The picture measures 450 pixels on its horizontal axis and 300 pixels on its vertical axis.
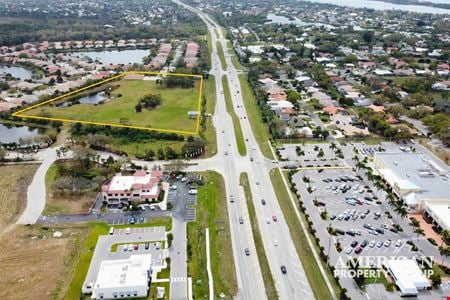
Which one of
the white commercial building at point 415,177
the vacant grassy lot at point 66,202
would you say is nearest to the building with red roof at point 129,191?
the vacant grassy lot at point 66,202

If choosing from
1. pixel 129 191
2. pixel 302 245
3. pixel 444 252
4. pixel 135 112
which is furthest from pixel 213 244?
pixel 135 112

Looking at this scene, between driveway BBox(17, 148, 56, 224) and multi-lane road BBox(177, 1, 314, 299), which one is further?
driveway BBox(17, 148, 56, 224)

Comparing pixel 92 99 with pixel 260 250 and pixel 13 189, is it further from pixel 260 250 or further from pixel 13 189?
pixel 260 250

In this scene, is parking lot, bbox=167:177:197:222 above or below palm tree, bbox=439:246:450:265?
below

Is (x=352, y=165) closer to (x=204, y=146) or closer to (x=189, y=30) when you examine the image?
(x=204, y=146)

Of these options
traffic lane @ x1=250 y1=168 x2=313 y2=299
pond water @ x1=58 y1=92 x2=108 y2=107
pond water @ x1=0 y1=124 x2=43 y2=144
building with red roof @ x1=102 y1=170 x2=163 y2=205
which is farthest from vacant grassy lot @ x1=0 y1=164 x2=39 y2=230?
pond water @ x1=58 y1=92 x2=108 y2=107

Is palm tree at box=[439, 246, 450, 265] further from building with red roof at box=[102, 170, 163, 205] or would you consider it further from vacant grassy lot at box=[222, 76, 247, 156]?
building with red roof at box=[102, 170, 163, 205]

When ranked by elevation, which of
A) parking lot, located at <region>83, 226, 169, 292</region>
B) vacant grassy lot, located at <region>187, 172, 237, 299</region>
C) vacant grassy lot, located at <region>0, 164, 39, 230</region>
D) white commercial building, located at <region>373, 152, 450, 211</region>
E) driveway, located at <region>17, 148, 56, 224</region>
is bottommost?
vacant grassy lot, located at <region>0, 164, 39, 230</region>

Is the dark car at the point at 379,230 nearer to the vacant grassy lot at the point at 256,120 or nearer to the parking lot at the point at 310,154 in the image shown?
the parking lot at the point at 310,154
